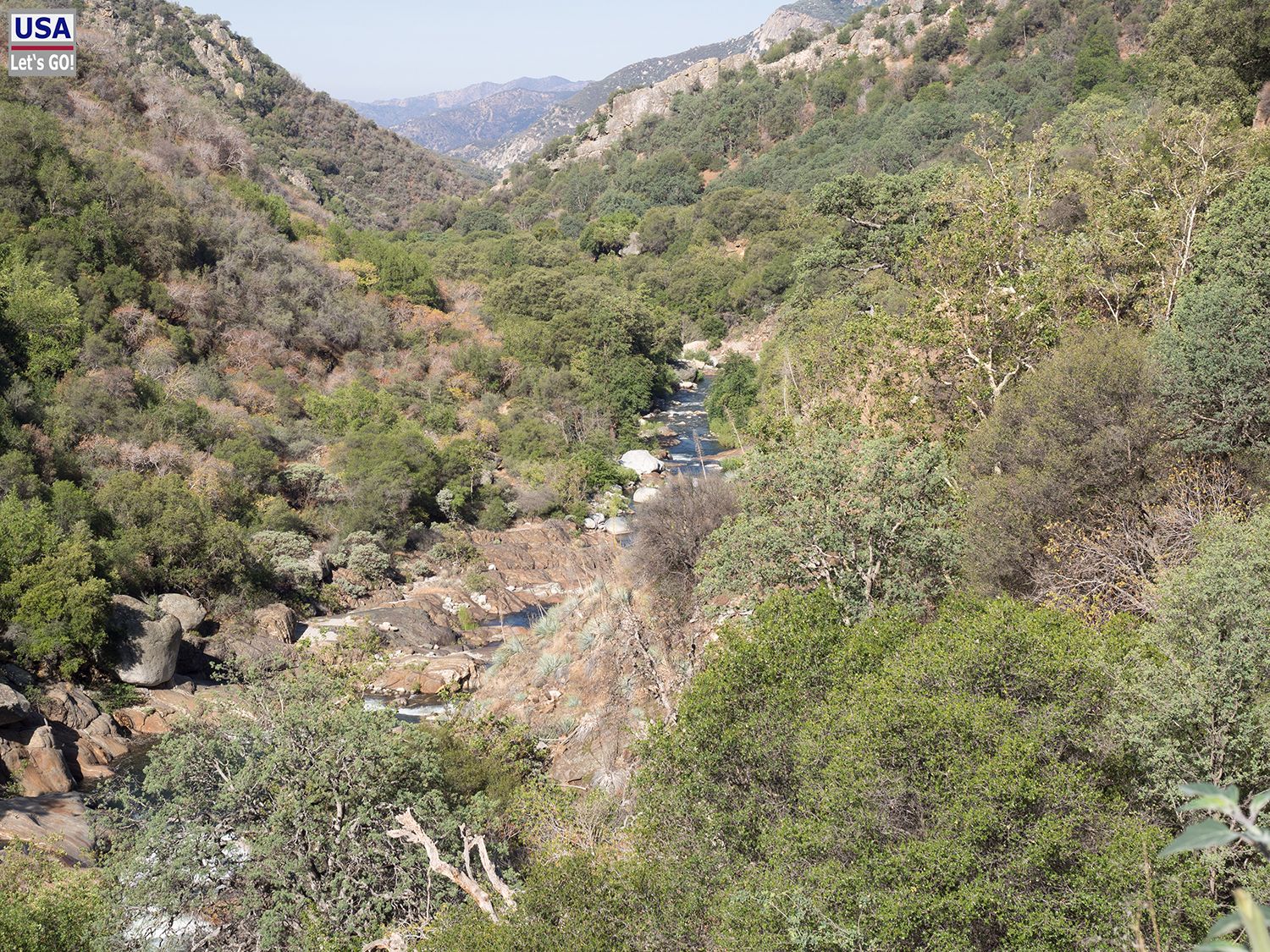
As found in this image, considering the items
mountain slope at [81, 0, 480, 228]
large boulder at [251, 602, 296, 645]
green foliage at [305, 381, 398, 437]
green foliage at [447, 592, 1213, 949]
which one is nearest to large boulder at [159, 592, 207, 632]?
large boulder at [251, 602, 296, 645]

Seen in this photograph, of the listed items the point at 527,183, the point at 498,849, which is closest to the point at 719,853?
the point at 498,849

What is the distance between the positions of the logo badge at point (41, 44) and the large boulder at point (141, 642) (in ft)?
91.7

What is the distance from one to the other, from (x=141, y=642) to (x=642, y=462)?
2493 centimetres

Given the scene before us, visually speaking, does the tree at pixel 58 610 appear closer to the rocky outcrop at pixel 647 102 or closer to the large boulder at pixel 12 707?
the large boulder at pixel 12 707

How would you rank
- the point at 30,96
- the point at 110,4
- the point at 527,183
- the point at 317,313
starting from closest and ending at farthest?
the point at 30,96
the point at 317,313
the point at 110,4
the point at 527,183

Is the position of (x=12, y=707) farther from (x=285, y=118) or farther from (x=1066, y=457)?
(x=285, y=118)

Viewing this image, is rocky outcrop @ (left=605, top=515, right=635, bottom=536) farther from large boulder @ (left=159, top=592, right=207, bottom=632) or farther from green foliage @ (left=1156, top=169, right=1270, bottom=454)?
green foliage @ (left=1156, top=169, right=1270, bottom=454)

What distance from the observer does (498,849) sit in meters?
11.9

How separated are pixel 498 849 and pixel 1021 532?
9.03 meters

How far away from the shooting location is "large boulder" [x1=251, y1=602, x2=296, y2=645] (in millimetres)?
26688

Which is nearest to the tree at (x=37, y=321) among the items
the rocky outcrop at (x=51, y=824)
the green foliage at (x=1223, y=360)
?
the rocky outcrop at (x=51, y=824)

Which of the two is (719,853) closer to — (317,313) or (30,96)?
(317,313)

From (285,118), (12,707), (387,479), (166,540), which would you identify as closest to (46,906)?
(12,707)

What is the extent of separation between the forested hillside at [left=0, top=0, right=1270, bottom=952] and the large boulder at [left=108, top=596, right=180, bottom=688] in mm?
277
